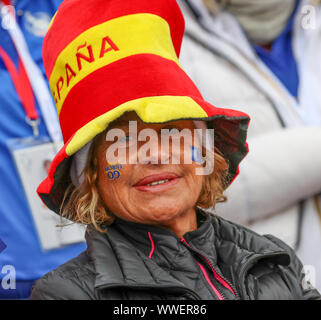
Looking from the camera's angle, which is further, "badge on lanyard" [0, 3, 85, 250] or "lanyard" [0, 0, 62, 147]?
"lanyard" [0, 0, 62, 147]

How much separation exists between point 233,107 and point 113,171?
0.46m

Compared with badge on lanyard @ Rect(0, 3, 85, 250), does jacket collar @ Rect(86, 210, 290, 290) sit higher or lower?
lower

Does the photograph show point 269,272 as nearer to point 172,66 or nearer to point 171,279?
point 171,279

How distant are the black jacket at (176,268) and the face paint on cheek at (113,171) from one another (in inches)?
2.7

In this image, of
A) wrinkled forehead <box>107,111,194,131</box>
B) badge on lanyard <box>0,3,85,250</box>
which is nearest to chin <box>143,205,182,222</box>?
wrinkled forehead <box>107,111,194,131</box>

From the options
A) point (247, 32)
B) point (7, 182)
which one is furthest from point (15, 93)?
point (247, 32)

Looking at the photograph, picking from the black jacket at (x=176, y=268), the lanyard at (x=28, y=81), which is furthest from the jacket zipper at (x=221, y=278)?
the lanyard at (x=28, y=81)

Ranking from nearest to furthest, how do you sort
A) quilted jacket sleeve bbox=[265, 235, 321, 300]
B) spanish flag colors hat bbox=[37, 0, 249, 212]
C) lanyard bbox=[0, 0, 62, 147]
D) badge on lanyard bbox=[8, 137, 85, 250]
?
spanish flag colors hat bbox=[37, 0, 249, 212]
quilted jacket sleeve bbox=[265, 235, 321, 300]
badge on lanyard bbox=[8, 137, 85, 250]
lanyard bbox=[0, 0, 62, 147]

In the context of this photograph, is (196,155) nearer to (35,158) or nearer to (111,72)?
(111,72)

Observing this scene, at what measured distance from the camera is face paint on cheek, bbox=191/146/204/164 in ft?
2.39

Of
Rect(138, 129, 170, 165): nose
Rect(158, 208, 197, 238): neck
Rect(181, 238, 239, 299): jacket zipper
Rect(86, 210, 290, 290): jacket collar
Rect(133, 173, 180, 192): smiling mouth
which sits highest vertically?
Rect(138, 129, 170, 165): nose

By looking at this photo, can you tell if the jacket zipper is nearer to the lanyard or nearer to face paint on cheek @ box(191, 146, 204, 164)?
face paint on cheek @ box(191, 146, 204, 164)

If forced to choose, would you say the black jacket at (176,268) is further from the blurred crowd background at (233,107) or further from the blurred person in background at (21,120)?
the blurred person in background at (21,120)

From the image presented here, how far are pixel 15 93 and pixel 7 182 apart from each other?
183 millimetres
